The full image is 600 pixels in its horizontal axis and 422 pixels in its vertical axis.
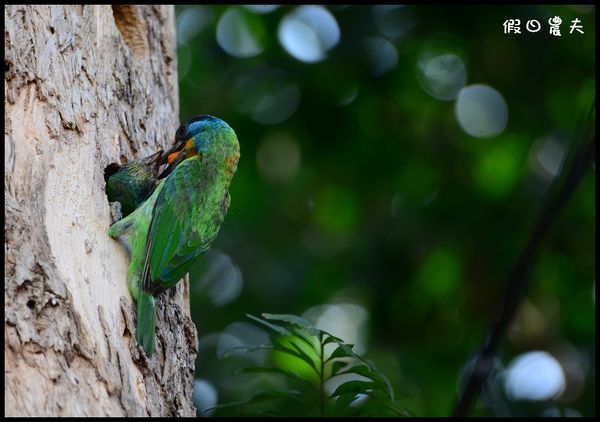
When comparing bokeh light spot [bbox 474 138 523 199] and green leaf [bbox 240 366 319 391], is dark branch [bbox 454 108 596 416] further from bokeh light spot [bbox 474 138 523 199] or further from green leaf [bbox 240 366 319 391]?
bokeh light spot [bbox 474 138 523 199]

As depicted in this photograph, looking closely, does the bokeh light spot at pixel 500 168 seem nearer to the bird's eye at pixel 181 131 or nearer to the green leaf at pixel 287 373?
the bird's eye at pixel 181 131

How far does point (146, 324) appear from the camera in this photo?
2.74 meters

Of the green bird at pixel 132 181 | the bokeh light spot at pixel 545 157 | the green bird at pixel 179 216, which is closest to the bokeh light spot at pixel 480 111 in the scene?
the bokeh light spot at pixel 545 157

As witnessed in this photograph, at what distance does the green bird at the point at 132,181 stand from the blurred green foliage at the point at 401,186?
3115 mm

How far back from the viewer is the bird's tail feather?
2.70 m

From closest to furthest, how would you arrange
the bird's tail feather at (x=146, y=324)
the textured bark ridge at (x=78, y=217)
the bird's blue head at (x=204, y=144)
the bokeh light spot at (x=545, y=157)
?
the textured bark ridge at (x=78, y=217) < the bird's tail feather at (x=146, y=324) < the bird's blue head at (x=204, y=144) < the bokeh light spot at (x=545, y=157)

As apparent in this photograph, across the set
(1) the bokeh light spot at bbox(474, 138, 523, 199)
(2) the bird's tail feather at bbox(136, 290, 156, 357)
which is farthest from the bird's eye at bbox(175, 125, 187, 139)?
(1) the bokeh light spot at bbox(474, 138, 523, 199)

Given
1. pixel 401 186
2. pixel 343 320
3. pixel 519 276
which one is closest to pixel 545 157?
pixel 401 186

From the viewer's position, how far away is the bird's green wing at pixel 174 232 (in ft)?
10.0

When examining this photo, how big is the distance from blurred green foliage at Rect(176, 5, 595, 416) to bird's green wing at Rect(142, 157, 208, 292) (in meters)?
3.10

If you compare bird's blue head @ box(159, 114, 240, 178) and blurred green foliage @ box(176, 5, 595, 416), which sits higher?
blurred green foliage @ box(176, 5, 595, 416)

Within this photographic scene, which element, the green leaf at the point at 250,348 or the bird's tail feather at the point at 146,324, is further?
the bird's tail feather at the point at 146,324

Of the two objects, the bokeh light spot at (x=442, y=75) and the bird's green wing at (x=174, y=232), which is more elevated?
the bokeh light spot at (x=442, y=75)

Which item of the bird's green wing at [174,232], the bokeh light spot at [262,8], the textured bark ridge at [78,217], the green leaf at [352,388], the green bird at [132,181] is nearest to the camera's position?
the textured bark ridge at [78,217]
